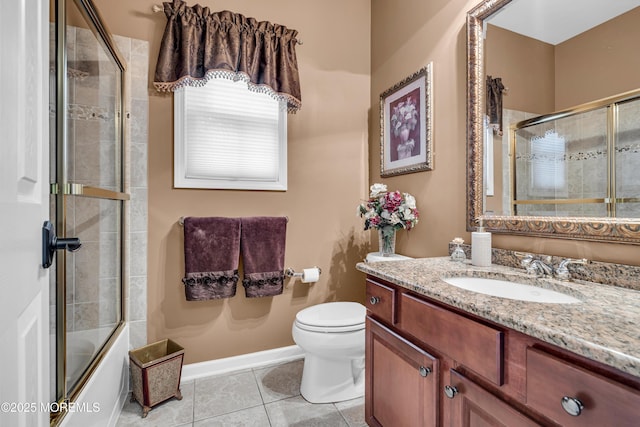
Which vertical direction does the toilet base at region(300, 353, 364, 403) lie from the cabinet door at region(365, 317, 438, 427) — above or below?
below

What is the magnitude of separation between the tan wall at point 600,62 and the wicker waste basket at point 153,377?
219cm

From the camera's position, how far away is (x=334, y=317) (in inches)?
66.8

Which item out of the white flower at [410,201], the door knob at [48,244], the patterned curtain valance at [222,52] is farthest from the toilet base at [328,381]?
the patterned curtain valance at [222,52]

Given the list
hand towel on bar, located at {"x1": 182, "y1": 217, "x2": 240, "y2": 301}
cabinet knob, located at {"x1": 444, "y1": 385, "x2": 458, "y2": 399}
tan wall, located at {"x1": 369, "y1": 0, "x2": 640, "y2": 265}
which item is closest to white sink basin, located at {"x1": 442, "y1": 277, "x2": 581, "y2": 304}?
tan wall, located at {"x1": 369, "y1": 0, "x2": 640, "y2": 265}

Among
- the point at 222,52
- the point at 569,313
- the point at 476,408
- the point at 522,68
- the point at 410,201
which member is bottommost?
the point at 476,408

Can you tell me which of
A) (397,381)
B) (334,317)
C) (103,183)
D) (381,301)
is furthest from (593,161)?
(103,183)

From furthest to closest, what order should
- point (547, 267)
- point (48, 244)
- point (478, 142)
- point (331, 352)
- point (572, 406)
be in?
point (331, 352)
point (478, 142)
point (547, 267)
point (48, 244)
point (572, 406)

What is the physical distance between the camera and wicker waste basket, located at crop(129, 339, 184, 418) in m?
1.51

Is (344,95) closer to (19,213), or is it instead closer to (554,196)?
(554,196)

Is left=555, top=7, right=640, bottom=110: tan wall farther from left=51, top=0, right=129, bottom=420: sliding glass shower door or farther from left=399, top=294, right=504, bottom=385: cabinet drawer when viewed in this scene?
left=51, top=0, right=129, bottom=420: sliding glass shower door

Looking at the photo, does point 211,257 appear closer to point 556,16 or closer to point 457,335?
point 457,335

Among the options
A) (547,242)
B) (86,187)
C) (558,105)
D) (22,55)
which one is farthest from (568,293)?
(86,187)

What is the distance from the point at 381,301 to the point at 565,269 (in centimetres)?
65

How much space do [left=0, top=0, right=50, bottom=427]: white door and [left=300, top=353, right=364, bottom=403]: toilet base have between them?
1200mm
